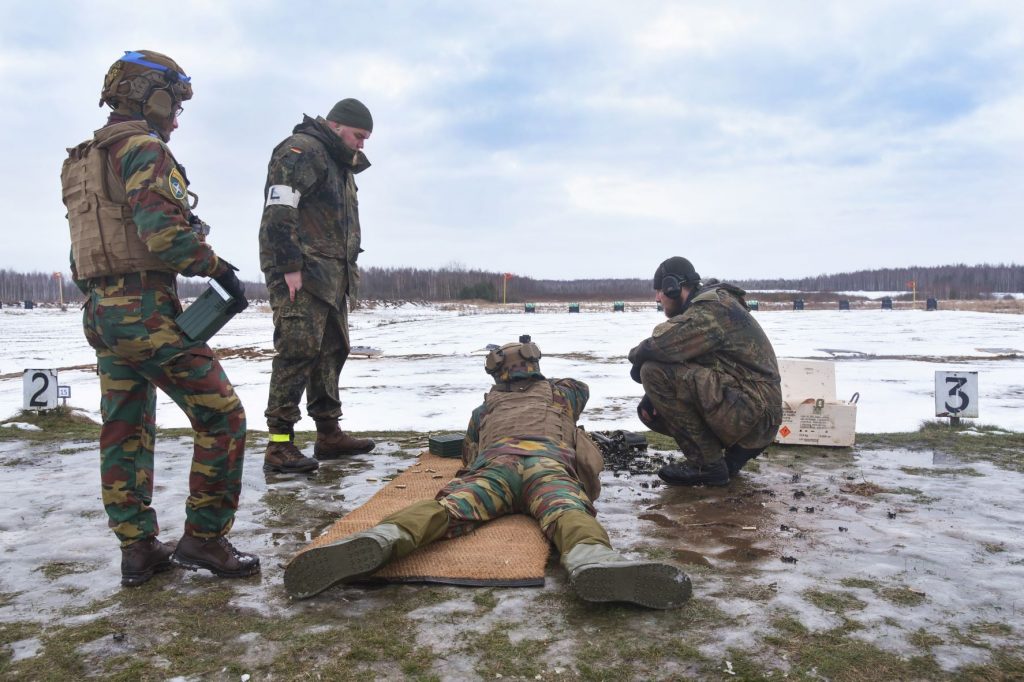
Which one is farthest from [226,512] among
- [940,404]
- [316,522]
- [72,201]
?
[940,404]

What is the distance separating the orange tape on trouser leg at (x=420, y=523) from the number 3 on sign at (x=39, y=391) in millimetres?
6017

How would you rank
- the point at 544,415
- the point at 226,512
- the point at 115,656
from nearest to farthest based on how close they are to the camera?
the point at 115,656 → the point at 226,512 → the point at 544,415

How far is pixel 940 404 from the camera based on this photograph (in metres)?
6.85

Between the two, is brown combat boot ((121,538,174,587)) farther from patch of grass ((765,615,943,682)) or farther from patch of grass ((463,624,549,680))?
patch of grass ((765,615,943,682))

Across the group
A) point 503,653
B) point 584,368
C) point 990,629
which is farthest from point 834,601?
point 584,368

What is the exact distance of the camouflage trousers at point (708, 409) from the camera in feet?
15.7

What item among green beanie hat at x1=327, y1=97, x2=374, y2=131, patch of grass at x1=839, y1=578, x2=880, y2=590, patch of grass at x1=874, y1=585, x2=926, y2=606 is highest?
green beanie hat at x1=327, y1=97, x2=374, y2=131

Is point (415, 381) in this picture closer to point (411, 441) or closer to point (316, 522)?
point (411, 441)

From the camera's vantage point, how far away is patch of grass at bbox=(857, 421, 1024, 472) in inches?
217

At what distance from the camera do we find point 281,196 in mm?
5094

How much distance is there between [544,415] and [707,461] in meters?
1.28

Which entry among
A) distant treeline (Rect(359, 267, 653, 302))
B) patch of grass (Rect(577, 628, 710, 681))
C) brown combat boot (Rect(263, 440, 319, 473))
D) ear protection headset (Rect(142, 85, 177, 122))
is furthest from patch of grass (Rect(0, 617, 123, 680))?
distant treeline (Rect(359, 267, 653, 302))

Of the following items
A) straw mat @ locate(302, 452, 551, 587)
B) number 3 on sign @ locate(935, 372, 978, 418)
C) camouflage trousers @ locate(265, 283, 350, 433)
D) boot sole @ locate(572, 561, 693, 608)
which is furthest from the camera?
number 3 on sign @ locate(935, 372, 978, 418)

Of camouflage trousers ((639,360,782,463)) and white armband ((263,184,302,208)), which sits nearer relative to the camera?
camouflage trousers ((639,360,782,463))
